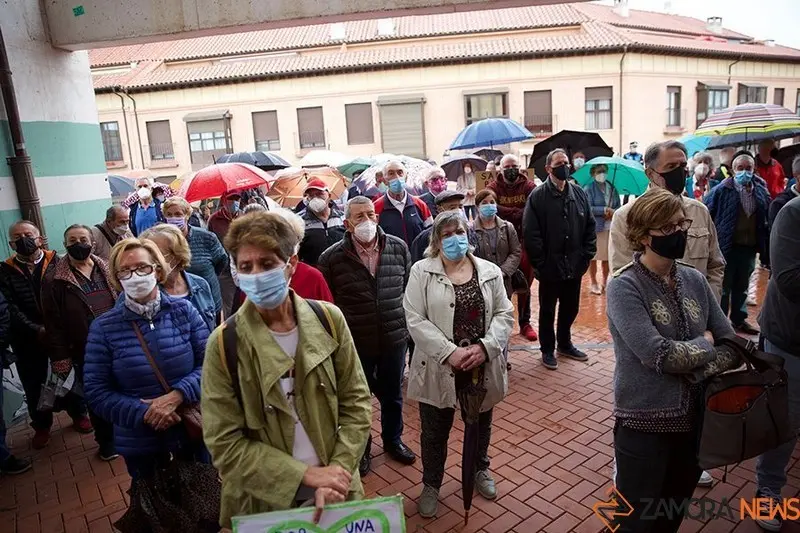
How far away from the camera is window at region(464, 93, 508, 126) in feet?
86.2

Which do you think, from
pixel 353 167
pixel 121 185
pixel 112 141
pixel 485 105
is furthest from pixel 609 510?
pixel 112 141

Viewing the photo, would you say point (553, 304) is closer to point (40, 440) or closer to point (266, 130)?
point (40, 440)

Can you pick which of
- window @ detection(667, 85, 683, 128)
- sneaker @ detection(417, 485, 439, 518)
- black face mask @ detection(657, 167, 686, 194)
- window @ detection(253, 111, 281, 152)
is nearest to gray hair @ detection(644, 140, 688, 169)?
black face mask @ detection(657, 167, 686, 194)

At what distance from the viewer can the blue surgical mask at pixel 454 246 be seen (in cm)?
336

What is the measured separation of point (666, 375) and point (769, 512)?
152 centimetres

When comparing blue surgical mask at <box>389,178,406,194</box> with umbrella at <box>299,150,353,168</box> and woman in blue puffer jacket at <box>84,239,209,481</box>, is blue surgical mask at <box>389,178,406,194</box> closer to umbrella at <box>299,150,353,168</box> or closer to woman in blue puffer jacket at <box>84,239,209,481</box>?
woman in blue puffer jacket at <box>84,239,209,481</box>

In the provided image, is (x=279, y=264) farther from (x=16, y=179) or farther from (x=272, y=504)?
(x=16, y=179)

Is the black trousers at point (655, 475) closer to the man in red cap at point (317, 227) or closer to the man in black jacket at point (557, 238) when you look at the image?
the man in black jacket at point (557, 238)

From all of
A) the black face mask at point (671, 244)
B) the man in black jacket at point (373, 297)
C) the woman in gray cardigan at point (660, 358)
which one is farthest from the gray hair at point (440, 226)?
the black face mask at point (671, 244)

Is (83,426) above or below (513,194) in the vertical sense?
below

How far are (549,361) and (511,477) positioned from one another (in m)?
2.08

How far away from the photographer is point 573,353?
584 centimetres

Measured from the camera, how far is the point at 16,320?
4566mm

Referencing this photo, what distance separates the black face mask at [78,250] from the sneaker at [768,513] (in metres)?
5.06
